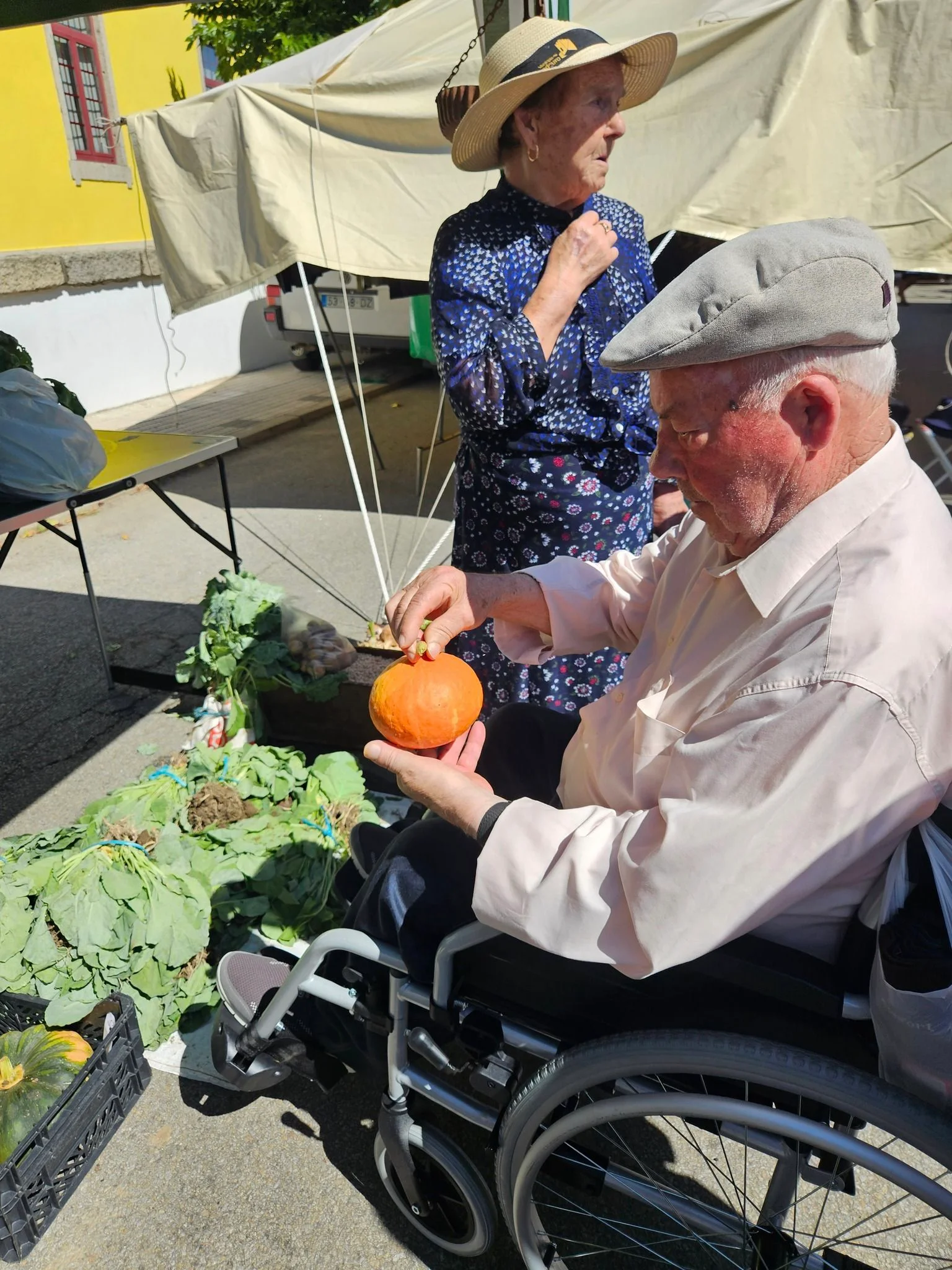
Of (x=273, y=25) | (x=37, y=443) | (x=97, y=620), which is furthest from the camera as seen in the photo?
(x=273, y=25)

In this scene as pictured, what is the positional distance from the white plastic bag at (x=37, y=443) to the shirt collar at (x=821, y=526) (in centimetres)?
272

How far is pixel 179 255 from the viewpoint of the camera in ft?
15.7

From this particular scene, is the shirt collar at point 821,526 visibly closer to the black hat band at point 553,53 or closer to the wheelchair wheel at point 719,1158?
the wheelchair wheel at point 719,1158

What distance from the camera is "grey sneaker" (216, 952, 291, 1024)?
1994 millimetres

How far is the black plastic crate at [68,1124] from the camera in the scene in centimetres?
178

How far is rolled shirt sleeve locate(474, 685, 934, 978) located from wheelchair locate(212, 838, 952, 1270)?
128mm

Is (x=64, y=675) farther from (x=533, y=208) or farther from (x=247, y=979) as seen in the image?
(x=533, y=208)

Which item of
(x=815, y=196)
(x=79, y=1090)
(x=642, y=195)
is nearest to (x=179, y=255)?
(x=642, y=195)

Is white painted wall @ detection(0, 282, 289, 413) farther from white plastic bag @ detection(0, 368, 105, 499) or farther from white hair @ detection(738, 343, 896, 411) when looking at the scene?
white hair @ detection(738, 343, 896, 411)

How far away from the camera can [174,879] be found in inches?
100

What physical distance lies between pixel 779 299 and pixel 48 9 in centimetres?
284

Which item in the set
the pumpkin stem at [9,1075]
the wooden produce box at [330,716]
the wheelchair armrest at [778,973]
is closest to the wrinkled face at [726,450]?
the wheelchair armrest at [778,973]

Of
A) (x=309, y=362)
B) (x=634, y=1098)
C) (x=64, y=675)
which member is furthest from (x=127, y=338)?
(x=634, y=1098)

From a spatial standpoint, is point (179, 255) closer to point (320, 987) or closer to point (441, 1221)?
point (320, 987)
